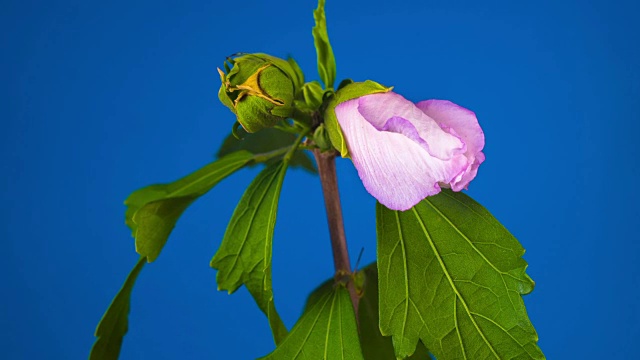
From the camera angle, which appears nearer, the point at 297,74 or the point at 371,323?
the point at 297,74

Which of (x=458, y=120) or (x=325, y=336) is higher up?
(x=458, y=120)

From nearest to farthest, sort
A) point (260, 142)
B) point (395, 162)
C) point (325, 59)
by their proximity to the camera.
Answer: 1. point (395, 162)
2. point (325, 59)
3. point (260, 142)

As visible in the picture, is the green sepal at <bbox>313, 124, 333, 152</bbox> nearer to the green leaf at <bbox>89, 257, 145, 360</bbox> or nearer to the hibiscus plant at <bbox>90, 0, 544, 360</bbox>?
the hibiscus plant at <bbox>90, 0, 544, 360</bbox>

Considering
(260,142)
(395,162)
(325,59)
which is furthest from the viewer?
(260,142)

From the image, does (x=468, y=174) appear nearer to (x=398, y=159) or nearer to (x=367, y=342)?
(x=398, y=159)

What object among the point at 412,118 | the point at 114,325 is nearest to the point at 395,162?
the point at 412,118

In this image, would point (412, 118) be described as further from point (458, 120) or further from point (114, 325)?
point (114, 325)
